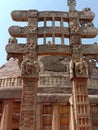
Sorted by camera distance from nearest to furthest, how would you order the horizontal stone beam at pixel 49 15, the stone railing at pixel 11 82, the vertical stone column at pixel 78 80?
1. the vertical stone column at pixel 78 80
2. the horizontal stone beam at pixel 49 15
3. the stone railing at pixel 11 82

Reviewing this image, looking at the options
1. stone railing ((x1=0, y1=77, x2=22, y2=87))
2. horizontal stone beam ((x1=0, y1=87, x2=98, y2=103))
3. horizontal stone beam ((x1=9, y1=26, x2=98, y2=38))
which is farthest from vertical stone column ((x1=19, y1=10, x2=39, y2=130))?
stone railing ((x1=0, y1=77, x2=22, y2=87))

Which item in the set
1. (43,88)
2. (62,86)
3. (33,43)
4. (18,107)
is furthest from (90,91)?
(33,43)

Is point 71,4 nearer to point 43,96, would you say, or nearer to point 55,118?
point 43,96

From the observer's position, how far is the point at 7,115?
12.7 m

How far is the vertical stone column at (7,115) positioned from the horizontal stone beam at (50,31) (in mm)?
4517

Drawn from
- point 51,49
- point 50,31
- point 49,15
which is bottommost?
point 51,49

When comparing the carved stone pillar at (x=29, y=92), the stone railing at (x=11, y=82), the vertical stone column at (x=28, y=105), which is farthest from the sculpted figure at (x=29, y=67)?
the stone railing at (x=11, y=82)

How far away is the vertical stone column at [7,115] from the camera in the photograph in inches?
487

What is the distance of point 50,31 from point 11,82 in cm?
553

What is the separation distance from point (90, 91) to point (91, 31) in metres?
5.10

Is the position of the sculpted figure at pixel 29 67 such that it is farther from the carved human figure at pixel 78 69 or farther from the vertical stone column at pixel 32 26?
the carved human figure at pixel 78 69

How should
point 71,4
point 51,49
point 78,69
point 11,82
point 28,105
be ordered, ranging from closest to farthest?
point 28,105 → point 78,69 → point 51,49 → point 71,4 → point 11,82

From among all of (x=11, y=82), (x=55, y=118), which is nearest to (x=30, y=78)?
(x=55, y=118)

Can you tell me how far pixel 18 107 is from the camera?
44.3 ft
